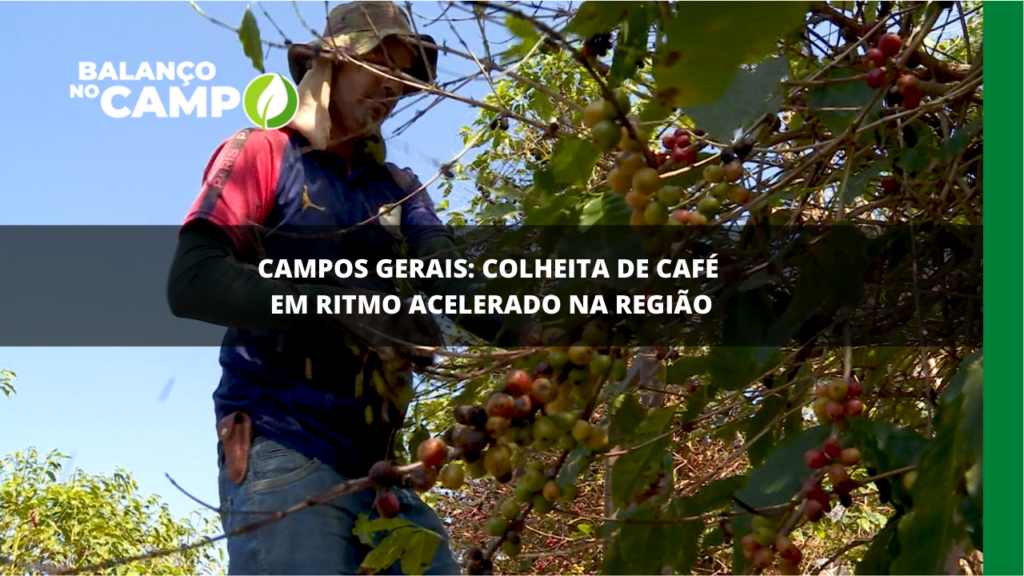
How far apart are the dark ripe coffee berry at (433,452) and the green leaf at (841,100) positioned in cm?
72

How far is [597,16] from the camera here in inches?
54.7

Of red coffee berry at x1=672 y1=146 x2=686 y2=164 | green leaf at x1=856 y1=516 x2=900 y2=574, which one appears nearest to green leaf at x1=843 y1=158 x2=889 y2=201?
red coffee berry at x1=672 y1=146 x2=686 y2=164

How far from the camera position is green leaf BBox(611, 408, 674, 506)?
4.76 feet

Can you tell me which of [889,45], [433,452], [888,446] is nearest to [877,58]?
[889,45]

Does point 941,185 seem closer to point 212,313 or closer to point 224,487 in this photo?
point 212,313

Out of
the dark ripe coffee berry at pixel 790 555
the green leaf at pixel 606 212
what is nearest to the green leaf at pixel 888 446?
the dark ripe coffee berry at pixel 790 555

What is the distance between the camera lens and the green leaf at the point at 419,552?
53.0 inches

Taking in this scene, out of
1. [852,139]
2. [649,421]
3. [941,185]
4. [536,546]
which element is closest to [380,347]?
[649,421]

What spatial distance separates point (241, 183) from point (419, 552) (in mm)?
648

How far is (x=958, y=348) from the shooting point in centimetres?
172

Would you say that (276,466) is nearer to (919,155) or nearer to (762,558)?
(762,558)

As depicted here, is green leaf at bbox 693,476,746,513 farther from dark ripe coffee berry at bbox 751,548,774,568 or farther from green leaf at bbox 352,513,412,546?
green leaf at bbox 352,513,412,546

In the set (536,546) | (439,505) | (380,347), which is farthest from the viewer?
(439,505)

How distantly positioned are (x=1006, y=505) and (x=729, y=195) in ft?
1.56
